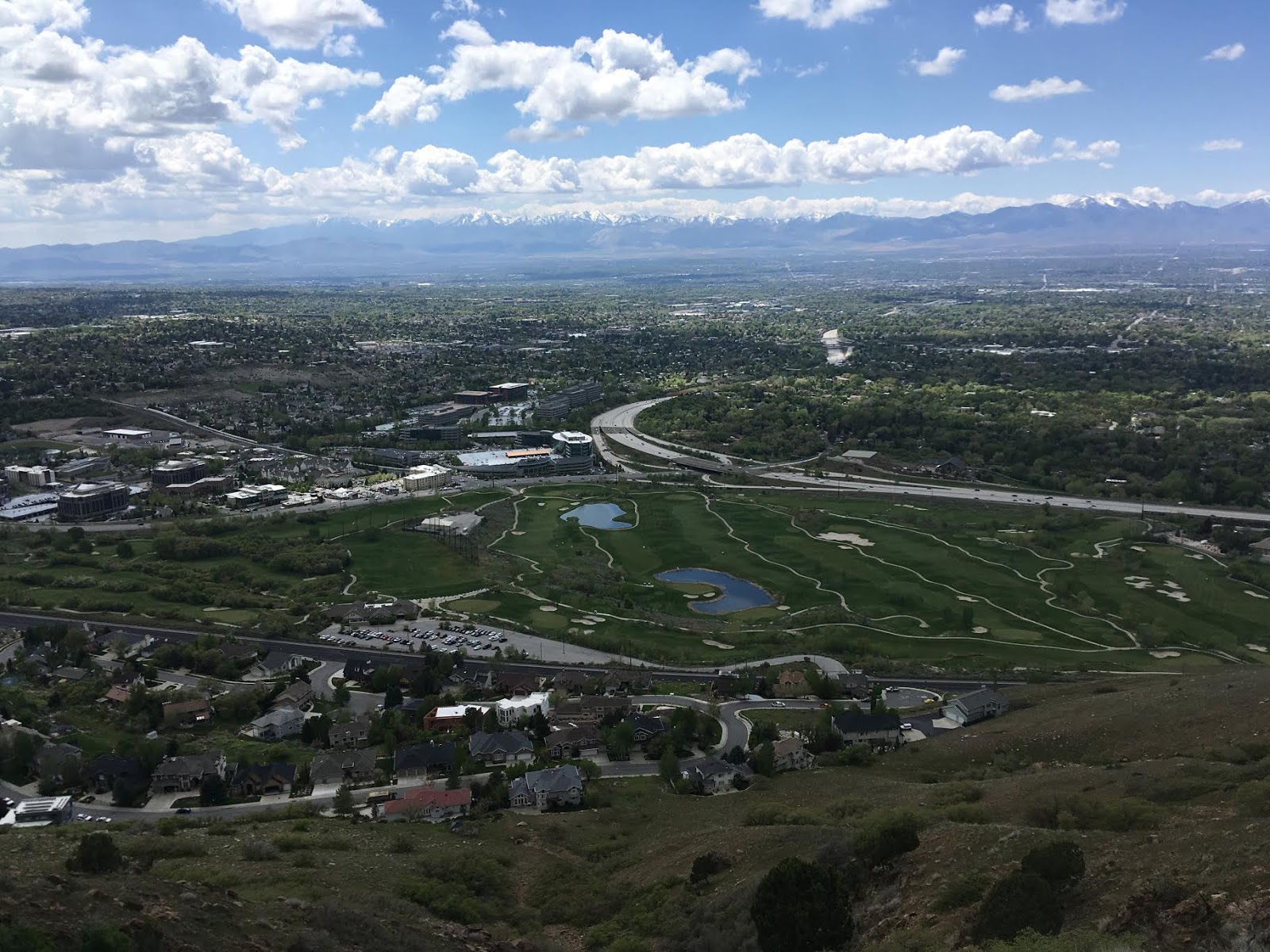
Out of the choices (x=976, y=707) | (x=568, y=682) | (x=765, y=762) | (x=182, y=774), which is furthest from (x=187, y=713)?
(x=976, y=707)

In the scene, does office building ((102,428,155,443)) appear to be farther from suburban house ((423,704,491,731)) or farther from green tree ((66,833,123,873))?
green tree ((66,833,123,873))

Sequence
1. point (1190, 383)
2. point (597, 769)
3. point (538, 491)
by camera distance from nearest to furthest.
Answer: point (597, 769) → point (538, 491) → point (1190, 383)

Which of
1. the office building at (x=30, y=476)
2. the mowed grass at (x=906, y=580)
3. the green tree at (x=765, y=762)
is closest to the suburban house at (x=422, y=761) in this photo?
the green tree at (x=765, y=762)

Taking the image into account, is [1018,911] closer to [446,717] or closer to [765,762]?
[765,762]

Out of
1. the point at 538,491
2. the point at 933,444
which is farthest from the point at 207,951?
the point at 933,444

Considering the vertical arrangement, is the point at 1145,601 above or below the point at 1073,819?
below

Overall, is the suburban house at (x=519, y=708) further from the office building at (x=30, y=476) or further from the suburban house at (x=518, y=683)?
the office building at (x=30, y=476)

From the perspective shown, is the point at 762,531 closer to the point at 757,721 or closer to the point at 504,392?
the point at 757,721

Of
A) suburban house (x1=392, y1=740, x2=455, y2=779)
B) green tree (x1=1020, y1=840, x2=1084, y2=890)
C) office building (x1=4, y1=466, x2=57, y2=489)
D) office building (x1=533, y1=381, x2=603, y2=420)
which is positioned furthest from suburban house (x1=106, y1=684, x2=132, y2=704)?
office building (x1=533, y1=381, x2=603, y2=420)
